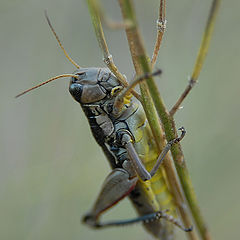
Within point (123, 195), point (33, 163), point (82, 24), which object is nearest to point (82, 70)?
point (123, 195)

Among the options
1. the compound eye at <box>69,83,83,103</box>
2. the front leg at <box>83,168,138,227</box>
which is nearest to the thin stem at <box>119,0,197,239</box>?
the front leg at <box>83,168,138,227</box>

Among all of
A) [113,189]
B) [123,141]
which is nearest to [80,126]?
[113,189]

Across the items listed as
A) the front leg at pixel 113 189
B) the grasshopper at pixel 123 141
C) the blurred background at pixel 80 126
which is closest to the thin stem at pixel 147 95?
the grasshopper at pixel 123 141

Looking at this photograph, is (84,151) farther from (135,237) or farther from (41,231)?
(135,237)

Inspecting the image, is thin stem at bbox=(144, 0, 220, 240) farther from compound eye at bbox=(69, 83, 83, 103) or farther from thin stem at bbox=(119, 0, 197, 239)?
compound eye at bbox=(69, 83, 83, 103)

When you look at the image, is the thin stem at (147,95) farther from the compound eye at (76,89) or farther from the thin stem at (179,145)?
the compound eye at (76,89)

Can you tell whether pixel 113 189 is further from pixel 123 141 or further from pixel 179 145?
pixel 179 145
